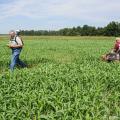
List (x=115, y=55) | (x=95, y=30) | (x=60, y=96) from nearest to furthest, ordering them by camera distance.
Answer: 1. (x=60, y=96)
2. (x=115, y=55)
3. (x=95, y=30)

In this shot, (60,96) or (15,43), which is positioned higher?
(15,43)

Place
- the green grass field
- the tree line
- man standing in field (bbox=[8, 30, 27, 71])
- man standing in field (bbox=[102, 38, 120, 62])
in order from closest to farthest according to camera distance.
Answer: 1. the green grass field
2. man standing in field (bbox=[8, 30, 27, 71])
3. man standing in field (bbox=[102, 38, 120, 62])
4. the tree line

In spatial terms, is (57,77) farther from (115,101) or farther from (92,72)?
(115,101)

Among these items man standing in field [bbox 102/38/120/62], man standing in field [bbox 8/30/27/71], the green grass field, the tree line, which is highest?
man standing in field [bbox 8/30/27/71]

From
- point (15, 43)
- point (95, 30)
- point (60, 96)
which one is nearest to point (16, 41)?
point (15, 43)

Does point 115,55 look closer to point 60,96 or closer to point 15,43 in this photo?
point 15,43

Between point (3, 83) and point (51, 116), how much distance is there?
136 inches

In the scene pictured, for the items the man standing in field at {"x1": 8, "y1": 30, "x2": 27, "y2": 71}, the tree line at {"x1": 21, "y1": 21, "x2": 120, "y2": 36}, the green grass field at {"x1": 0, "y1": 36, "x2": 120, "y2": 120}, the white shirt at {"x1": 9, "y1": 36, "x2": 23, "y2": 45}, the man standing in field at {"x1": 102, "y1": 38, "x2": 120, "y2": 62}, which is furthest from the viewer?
the tree line at {"x1": 21, "y1": 21, "x2": 120, "y2": 36}

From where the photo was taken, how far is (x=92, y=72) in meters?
11.2

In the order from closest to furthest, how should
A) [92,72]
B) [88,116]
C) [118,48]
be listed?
[88,116] → [92,72] → [118,48]

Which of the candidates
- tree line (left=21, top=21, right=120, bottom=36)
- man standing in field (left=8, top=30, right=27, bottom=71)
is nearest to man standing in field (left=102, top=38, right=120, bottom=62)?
man standing in field (left=8, top=30, right=27, bottom=71)

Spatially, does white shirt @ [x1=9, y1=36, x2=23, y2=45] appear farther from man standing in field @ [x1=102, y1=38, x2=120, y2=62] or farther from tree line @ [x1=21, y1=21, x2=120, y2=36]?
tree line @ [x1=21, y1=21, x2=120, y2=36]

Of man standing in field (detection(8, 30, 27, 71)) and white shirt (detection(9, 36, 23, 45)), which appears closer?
man standing in field (detection(8, 30, 27, 71))

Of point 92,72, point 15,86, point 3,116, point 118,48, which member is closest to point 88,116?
point 3,116
